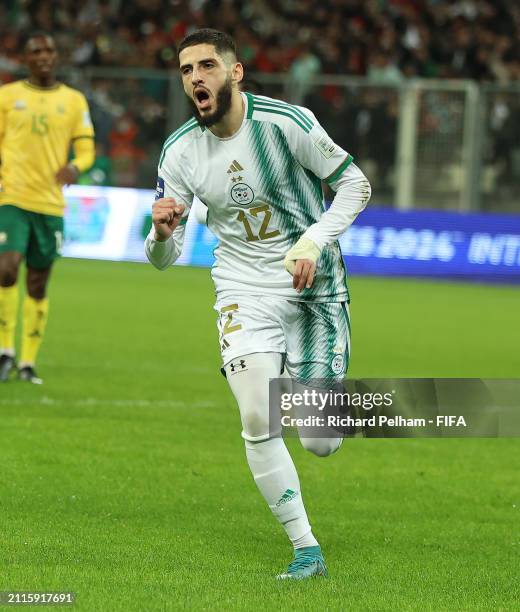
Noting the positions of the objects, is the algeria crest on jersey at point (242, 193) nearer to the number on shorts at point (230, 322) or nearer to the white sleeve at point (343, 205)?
the white sleeve at point (343, 205)

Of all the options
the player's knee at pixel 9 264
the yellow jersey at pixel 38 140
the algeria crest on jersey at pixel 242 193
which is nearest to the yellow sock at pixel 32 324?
the player's knee at pixel 9 264

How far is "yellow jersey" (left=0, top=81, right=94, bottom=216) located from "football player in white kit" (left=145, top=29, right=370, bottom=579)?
4991mm

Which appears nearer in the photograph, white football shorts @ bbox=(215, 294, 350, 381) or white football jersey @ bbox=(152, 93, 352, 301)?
white football shorts @ bbox=(215, 294, 350, 381)

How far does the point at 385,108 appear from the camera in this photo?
2278 cm

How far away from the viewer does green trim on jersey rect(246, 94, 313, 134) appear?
19.4ft

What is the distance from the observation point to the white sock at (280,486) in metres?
5.62

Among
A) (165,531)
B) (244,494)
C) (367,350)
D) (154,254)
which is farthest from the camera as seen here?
(367,350)

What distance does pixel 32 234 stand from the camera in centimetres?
1088

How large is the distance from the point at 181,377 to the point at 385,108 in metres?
12.0

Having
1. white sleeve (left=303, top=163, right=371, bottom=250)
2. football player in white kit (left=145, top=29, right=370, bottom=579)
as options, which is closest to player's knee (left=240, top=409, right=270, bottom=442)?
football player in white kit (left=145, top=29, right=370, bottom=579)

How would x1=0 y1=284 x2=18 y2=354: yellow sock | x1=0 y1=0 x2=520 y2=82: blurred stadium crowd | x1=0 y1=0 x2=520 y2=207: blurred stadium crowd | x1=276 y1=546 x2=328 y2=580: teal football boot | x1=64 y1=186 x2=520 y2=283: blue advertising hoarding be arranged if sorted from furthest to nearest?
x1=0 y1=0 x2=520 y2=82: blurred stadium crowd
x1=0 y1=0 x2=520 y2=207: blurred stadium crowd
x1=64 y1=186 x2=520 y2=283: blue advertising hoarding
x1=0 y1=284 x2=18 y2=354: yellow sock
x1=276 y1=546 x2=328 y2=580: teal football boot

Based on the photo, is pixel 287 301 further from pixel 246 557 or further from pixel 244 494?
pixel 244 494

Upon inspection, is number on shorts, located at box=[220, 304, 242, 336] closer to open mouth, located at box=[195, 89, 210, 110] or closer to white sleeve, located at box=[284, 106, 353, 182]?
white sleeve, located at box=[284, 106, 353, 182]

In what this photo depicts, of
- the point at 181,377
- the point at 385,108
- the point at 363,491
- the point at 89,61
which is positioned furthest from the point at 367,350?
the point at 89,61
